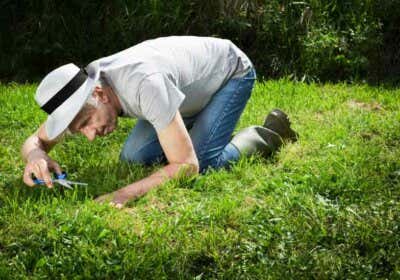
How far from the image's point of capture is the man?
4066 mm

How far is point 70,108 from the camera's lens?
397cm

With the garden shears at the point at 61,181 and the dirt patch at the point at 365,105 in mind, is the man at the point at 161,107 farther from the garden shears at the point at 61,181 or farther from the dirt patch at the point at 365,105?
the dirt patch at the point at 365,105

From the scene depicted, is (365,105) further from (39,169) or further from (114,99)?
(39,169)

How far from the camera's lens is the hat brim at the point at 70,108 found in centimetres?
396

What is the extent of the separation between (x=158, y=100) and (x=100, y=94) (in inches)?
12.6

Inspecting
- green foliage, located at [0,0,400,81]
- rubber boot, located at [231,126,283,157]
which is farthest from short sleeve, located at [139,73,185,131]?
green foliage, located at [0,0,400,81]

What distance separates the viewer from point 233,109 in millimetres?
4914

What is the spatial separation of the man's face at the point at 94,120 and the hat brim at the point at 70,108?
0.31 feet

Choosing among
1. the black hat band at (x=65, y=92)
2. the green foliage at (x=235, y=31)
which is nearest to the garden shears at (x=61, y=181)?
the black hat band at (x=65, y=92)

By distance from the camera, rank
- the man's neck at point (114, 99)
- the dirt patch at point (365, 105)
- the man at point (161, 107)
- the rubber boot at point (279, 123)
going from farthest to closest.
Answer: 1. the dirt patch at point (365, 105)
2. the rubber boot at point (279, 123)
3. the man's neck at point (114, 99)
4. the man at point (161, 107)

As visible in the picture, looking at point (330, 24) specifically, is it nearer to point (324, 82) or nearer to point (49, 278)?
point (324, 82)

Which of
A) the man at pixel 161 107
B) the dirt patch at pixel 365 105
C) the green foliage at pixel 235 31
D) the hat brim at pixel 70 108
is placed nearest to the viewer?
the hat brim at pixel 70 108

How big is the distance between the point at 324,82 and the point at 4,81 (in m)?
2.98

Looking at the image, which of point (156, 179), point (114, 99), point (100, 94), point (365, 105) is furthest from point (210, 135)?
point (365, 105)
